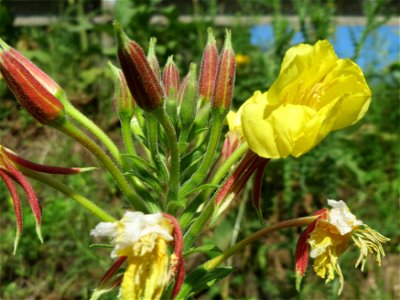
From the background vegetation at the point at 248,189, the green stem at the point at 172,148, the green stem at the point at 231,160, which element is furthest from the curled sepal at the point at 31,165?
the background vegetation at the point at 248,189

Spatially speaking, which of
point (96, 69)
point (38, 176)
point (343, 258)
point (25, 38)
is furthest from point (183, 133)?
point (25, 38)

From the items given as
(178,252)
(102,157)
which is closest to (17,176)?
(102,157)

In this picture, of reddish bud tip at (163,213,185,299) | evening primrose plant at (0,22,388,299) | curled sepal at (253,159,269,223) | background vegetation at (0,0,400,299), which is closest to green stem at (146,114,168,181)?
evening primrose plant at (0,22,388,299)

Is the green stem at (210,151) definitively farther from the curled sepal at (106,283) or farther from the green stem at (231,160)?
the curled sepal at (106,283)

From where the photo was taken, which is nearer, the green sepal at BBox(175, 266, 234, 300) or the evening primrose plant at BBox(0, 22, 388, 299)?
the evening primrose plant at BBox(0, 22, 388, 299)

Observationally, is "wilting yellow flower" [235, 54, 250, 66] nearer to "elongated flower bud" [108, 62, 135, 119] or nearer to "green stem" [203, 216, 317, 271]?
"elongated flower bud" [108, 62, 135, 119]

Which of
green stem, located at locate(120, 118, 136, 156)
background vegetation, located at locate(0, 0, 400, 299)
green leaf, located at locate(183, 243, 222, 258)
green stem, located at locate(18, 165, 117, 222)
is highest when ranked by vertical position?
green stem, located at locate(120, 118, 136, 156)
